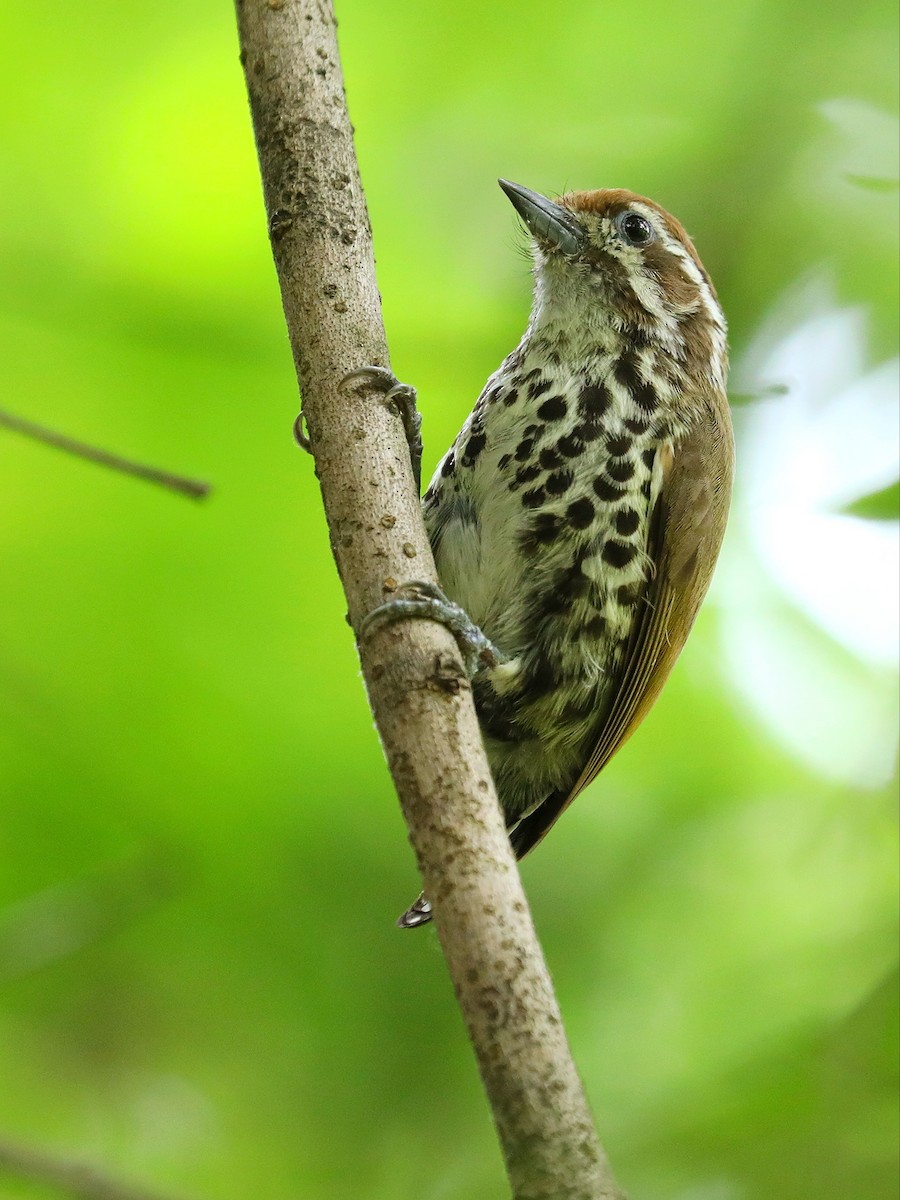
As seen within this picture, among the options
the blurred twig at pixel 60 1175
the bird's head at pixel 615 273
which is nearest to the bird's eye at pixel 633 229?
the bird's head at pixel 615 273

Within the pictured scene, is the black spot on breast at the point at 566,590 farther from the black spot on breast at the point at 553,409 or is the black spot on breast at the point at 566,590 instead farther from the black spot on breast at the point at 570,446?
the black spot on breast at the point at 553,409

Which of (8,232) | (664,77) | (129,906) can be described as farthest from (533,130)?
(129,906)

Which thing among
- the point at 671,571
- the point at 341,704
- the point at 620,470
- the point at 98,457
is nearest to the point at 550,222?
the point at 620,470

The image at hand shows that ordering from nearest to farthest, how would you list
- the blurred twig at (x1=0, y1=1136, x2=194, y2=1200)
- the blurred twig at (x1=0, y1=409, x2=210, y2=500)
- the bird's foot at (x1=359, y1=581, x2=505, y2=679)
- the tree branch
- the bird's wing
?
the blurred twig at (x1=0, y1=1136, x2=194, y2=1200) < the tree branch < the blurred twig at (x1=0, y1=409, x2=210, y2=500) < the bird's foot at (x1=359, y1=581, x2=505, y2=679) < the bird's wing

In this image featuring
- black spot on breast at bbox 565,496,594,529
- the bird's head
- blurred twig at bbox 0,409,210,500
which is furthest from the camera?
the bird's head

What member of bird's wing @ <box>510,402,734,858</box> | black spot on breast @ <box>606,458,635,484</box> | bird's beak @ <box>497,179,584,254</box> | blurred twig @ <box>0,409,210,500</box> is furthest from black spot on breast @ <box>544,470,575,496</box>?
blurred twig @ <box>0,409,210,500</box>

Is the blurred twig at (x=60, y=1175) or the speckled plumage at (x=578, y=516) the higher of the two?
the speckled plumage at (x=578, y=516)

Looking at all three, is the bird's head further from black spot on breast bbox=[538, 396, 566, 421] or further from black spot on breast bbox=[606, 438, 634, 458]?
black spot on breast bbox=[606, 438, 634, 458]
